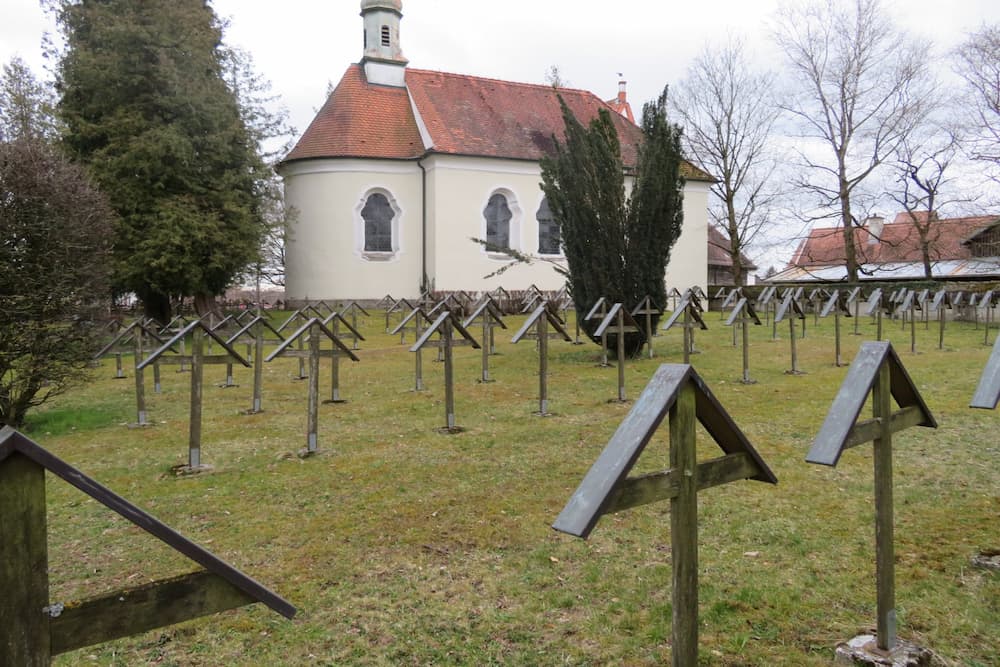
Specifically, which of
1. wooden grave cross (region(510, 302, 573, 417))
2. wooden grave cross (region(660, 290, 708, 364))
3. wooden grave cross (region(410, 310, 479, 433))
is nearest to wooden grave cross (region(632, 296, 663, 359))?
wooden grave cross (region(660, 290, 708, 364))

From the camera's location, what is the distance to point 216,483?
6023mm

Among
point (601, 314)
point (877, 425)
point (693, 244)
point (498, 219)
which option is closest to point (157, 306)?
point (498, 219)

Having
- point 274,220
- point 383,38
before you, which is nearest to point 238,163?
point 274,220

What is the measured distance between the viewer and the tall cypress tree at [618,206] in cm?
1265

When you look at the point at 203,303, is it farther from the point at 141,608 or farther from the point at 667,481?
the point at 141,608

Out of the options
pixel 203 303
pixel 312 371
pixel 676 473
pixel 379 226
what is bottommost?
pixel 312 371

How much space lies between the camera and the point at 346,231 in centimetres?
2706

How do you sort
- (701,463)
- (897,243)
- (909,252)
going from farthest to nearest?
(909,252) → (897,243) → (701,463)

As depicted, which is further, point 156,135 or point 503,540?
point 156,135

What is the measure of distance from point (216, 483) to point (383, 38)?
2804cm

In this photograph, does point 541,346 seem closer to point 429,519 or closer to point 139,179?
point 429,519

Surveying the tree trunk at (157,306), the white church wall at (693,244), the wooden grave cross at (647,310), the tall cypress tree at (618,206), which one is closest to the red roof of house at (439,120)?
the white church wall at (693,244)

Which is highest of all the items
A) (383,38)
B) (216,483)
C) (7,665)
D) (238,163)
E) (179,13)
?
(383,38)

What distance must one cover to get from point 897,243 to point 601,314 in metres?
25.6
